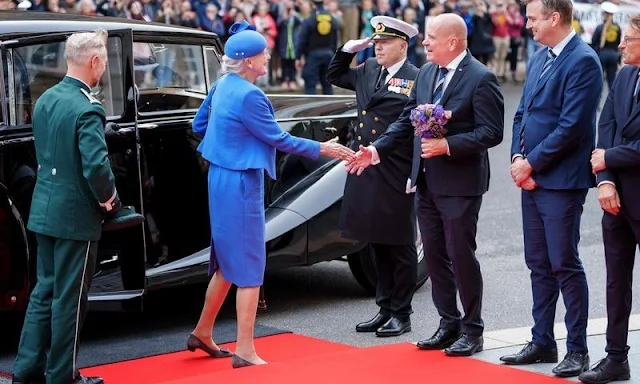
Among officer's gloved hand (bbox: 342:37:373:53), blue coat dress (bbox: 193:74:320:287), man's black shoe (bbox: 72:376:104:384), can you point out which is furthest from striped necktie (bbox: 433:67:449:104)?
man's black shoe (bbox: 72:376:104:384)

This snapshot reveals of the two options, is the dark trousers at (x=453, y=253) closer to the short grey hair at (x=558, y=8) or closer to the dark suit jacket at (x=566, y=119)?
the dark suit jacket at (x=566, y=119)

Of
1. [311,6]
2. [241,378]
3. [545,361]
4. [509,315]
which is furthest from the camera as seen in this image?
[311,6]

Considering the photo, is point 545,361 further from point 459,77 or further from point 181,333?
point 181,333

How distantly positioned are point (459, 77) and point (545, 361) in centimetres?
152

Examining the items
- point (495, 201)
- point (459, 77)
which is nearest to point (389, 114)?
point (459, 77)

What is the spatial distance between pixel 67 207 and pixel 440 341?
2133mm

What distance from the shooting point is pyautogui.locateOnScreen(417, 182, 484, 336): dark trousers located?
5785mm

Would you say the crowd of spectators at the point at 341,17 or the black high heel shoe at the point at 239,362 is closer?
the black high heel shoe at the point at 239,362

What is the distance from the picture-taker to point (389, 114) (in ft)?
21.8

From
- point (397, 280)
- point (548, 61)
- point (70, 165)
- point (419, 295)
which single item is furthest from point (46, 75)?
point (419, 295)

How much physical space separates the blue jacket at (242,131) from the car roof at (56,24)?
41.7 inches

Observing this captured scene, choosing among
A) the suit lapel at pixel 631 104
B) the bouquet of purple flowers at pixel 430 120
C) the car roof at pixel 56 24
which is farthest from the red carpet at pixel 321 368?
the car roof at pixel 56 24

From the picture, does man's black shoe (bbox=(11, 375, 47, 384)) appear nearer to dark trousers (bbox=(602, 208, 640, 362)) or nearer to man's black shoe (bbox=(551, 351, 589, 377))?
man's black shoe (bbox=(551, 351, 589, 377))

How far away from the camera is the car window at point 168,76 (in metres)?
6.69
